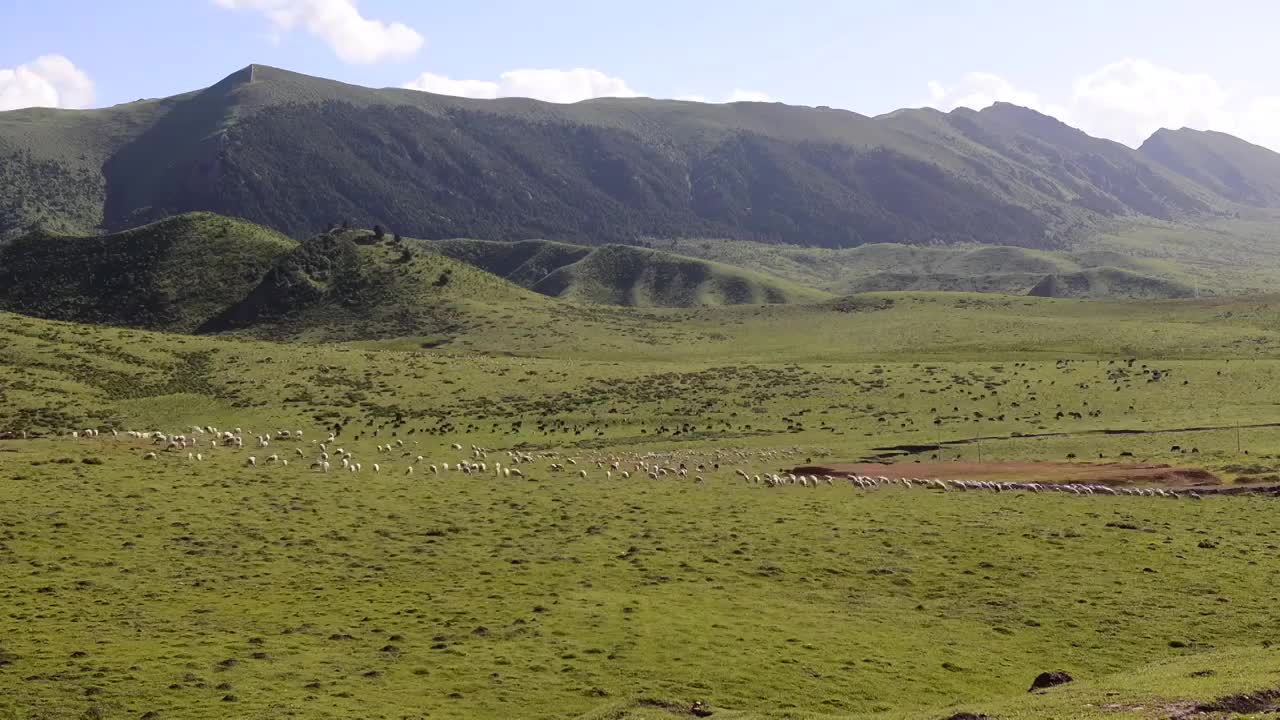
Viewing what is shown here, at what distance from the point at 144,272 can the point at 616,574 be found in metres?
169

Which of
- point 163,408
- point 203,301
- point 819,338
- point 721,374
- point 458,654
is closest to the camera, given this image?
point 458,654

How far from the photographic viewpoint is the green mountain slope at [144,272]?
176m

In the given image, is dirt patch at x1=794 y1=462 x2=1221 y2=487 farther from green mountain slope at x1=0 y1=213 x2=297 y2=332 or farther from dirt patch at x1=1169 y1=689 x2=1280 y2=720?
green mountain slope at x1=0 y1=213 x2=297 y2=332

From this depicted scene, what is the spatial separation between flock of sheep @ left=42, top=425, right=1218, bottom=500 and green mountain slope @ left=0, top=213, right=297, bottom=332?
4676 inches

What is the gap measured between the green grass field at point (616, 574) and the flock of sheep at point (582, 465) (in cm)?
79

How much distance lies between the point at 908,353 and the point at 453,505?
89925 mm

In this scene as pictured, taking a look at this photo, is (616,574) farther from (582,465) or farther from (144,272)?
(144,272)

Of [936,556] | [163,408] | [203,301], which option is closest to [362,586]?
[936,556]

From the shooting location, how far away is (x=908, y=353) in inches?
5069

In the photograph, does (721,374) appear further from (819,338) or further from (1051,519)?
(1051,519)

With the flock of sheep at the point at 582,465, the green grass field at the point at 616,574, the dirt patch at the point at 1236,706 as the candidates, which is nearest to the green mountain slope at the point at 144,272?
the green grass field at the point at 616,574

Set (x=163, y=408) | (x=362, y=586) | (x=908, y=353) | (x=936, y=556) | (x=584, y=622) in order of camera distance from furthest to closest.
Answer: (x=908, y=353)
(x=163, y=408)
(x=936, y=556)
(x=362, y=586)
(x=584, y=622)

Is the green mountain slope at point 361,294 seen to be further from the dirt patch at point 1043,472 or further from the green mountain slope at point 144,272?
the dirt patch at point 1043,472

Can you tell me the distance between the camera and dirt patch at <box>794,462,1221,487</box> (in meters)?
54.5
